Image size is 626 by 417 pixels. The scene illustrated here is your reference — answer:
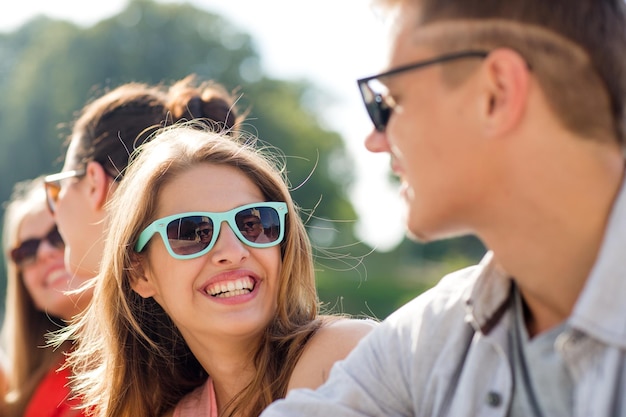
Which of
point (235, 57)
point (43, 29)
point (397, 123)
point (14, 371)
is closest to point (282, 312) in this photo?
point (397, 123)

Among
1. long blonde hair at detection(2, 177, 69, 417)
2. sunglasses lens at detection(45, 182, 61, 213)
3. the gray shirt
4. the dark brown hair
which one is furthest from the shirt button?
long blonde hair at detection(2, 177, 69, 417)

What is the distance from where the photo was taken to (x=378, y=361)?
2686 mm

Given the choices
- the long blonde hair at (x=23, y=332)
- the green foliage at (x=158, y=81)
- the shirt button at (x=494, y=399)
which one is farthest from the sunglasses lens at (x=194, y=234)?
the green foliage at (x=158, y=81)

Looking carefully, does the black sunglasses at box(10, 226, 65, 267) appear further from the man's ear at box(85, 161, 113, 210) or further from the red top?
the man's ear at box(85, 161, 113, 210)

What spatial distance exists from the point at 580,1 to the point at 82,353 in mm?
2630

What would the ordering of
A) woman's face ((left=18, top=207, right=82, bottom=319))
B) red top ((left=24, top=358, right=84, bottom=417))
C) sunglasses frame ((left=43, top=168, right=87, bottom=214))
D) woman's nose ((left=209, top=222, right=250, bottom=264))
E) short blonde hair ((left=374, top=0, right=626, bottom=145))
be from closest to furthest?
short blonde hair ((left=374, top=0, right=626, bottom=145)), woman's nose ((left=209, top=222, right=250, bottom=264)), sunglasses frame ((left=43, top=168, right=87, bottom=214)), red top ((left=24, top=358, right=84, bottom=417)), woman's face ((left=18, top=207, right=82, bottom=319))

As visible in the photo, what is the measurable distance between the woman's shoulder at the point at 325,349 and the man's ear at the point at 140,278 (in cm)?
71

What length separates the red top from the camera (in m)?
4.84

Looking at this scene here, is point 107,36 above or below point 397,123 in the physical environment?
above

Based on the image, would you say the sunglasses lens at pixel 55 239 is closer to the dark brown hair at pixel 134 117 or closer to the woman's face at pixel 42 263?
the woman's face at pixel 42 263

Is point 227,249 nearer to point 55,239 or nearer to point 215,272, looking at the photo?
point 215,272

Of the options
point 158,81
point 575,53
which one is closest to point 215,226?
point 575,53

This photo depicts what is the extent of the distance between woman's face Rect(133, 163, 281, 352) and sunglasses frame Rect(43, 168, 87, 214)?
44.7 inches

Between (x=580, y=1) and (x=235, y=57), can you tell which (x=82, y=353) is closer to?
(x=580, y=1)
